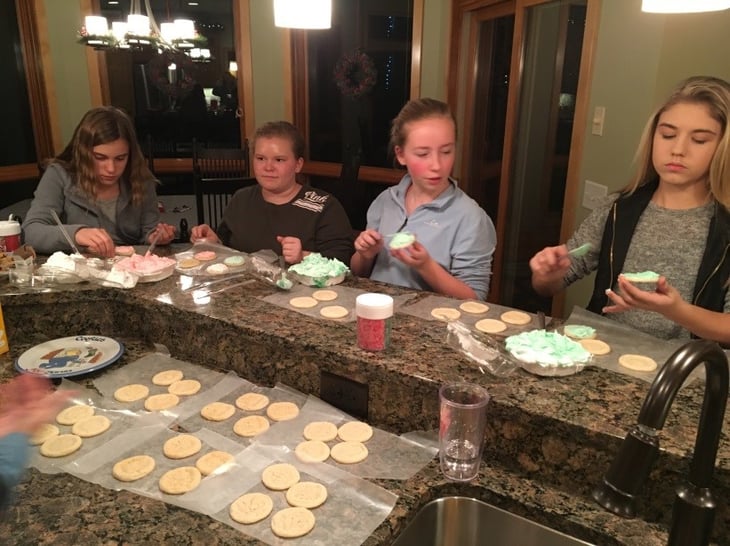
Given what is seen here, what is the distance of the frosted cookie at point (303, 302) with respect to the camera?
4.79 ft

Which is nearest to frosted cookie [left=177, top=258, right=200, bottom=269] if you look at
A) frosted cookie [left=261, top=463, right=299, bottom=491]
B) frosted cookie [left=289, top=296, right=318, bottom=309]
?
frosted cookie [left=289, top=296, right=318, bottom=309]

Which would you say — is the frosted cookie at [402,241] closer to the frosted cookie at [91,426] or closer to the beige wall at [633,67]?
the frosted cookie at [91,426]

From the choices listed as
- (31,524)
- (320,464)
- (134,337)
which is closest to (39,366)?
(134,337)

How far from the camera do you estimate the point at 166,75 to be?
5.15m

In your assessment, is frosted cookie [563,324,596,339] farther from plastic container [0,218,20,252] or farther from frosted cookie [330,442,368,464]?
plastic container [0,218,20,252]

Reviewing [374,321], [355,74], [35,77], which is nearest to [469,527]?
[374,321]

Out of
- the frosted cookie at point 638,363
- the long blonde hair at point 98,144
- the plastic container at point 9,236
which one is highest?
the long blonde hair at point 98,144

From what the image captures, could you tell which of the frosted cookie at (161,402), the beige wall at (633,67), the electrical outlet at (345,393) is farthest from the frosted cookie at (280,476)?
the beige wall at (633,67)

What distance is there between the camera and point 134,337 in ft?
5.18

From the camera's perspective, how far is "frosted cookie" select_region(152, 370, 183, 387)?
1.32m

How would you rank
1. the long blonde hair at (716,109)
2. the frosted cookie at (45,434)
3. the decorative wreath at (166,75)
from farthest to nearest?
the decorative wreath at (166,75) < the long blonde hair at (716,109) < the frosted cookie at (45,434)

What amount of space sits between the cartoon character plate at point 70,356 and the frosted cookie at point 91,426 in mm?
192

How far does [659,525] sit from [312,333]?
0.76 metres

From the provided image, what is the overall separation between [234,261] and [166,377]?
514 mm
